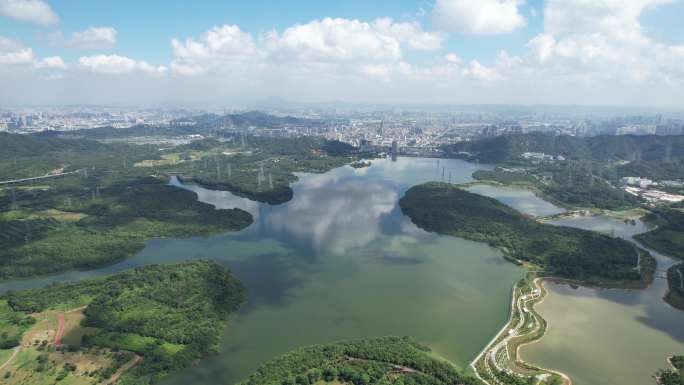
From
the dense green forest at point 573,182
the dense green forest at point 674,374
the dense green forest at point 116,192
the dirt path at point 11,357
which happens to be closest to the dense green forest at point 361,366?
the dense green forest at point 674,374

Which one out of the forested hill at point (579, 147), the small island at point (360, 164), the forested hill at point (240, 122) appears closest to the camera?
the forested hill at point (579, 147)

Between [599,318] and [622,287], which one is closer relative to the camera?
[599,318]

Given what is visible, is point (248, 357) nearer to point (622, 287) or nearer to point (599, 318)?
point (599, 318)

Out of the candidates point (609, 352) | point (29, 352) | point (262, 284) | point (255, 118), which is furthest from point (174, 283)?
point (255, 118)

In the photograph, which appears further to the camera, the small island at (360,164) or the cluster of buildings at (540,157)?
the cluster of buildings at (540,157)

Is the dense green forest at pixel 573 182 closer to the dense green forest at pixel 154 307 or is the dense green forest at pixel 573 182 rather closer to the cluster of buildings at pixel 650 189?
the cluster of buildings at pixel 650 189

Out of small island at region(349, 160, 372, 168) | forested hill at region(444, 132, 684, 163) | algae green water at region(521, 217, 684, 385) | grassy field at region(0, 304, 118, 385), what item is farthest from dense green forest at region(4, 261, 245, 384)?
forested hill at region(444, 132, 684, 163)

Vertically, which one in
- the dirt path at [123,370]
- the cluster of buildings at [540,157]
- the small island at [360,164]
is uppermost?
the cluster of buildings at [540,157]
